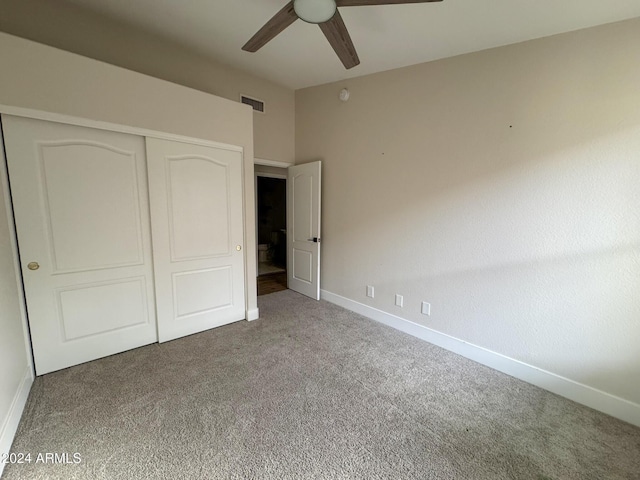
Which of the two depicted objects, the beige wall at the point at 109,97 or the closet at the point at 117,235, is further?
the closet at the point at 117,235

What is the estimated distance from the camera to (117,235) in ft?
7.69

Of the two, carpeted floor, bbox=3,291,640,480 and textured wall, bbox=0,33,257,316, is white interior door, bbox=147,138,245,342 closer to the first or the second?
textured wall, bbox=0,33,257,316

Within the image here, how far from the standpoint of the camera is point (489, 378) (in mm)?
2238

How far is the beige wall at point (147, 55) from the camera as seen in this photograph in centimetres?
220

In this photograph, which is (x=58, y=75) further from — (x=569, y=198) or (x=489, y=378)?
(x=489, y=378)

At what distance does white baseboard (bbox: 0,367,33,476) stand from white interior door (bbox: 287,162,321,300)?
289 cm

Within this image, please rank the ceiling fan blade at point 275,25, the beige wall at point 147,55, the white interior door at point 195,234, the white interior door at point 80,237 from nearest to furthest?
the ceiling fan blade at point 275,25 → the white interior door at point 80,237 → the beige wall at point 147,55 → the white interior door at point 195,234

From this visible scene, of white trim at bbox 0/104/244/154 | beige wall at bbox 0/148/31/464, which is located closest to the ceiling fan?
white trim at bbox 0/104/244/154

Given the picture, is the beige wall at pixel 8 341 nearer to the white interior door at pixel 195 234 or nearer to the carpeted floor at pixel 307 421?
the carpeted floor at pixel 307 421

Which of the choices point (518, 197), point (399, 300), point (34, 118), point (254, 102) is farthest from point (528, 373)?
point (34, 118)

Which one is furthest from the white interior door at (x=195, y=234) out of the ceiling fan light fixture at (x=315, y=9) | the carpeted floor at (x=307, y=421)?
the ceiling fan light fixture at (x=315, y=9)

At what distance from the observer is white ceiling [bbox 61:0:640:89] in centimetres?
183

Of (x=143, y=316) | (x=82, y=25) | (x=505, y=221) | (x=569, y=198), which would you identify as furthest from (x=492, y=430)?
(x=82, y=25)

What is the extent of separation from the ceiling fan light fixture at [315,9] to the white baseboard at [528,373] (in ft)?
9.23
